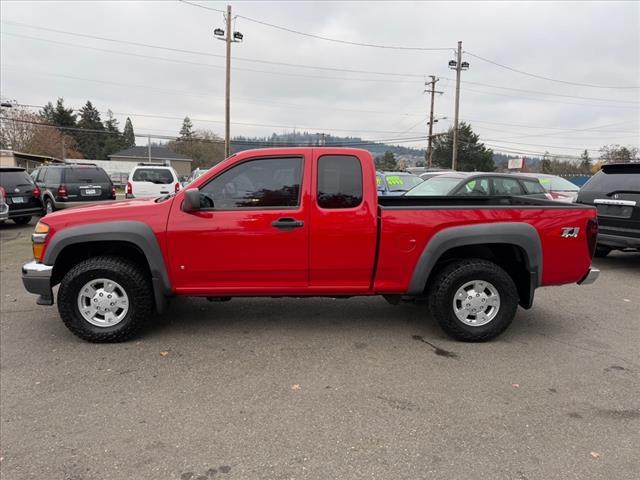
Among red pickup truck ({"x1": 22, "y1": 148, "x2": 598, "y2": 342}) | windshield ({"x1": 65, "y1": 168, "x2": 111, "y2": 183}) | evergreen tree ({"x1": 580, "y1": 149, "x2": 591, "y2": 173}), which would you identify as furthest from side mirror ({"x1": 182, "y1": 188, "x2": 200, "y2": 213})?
evergreen tree ({"x1": 580, "y1": 149, "x2": 591, "y2": 173})

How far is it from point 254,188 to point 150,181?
10779mm

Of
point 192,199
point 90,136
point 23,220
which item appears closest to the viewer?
point 192,199

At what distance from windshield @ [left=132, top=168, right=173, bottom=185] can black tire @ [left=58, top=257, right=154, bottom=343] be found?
10.3m

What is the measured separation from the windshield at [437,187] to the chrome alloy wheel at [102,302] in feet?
20.5

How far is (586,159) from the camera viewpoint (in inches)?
3091

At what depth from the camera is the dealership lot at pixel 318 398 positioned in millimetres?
2654

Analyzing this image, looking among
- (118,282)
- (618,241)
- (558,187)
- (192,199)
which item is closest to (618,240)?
(618,241)

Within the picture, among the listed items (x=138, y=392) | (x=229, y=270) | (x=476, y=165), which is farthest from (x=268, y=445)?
(x=476, y=165)

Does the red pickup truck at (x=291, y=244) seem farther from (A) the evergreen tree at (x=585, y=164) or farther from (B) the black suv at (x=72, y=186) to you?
(A) the evergreen tree at (x=585, y=164)

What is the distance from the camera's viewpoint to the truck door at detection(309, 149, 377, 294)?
4191 millimetres

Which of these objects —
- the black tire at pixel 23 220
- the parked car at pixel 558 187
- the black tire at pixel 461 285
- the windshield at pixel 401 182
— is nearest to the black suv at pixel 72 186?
the black tire at pixel 23 220

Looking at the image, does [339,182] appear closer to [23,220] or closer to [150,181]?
[150,181]

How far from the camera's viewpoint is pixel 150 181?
14.0m

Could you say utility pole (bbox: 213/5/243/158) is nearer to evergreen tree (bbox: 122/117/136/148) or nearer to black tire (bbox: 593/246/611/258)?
black tire (bbox: 593/246/611/258)
